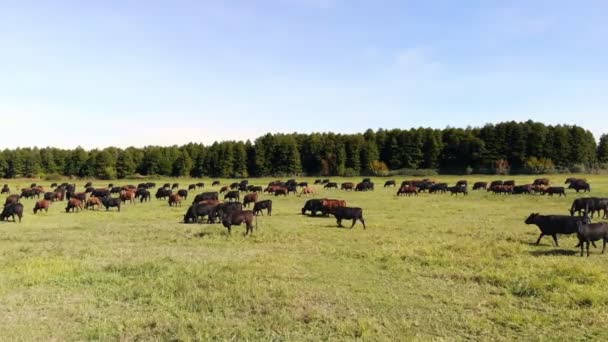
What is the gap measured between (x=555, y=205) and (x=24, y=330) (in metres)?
35.1

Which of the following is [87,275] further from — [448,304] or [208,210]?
[208,210]

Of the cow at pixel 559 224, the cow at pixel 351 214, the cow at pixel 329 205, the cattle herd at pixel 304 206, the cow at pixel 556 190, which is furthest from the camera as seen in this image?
the cow at pixel 556 190

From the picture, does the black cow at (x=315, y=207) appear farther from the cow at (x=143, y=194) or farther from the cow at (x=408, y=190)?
the cow at (x=143, y=194)

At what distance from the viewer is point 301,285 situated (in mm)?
13711

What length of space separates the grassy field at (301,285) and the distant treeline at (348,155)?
256 feet

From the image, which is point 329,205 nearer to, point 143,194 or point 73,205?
point 73,205

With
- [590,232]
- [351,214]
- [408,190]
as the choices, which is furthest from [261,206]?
[408,190]

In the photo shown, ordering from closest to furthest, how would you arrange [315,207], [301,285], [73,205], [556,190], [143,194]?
1. [301,285]
2. [315,207]
3. [73,205]
4. [556,190]
5. [143,194]

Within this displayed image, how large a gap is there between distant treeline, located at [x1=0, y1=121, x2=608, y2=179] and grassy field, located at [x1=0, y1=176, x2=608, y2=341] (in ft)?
256

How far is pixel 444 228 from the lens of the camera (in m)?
24.2

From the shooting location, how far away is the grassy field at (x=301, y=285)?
1043 cm

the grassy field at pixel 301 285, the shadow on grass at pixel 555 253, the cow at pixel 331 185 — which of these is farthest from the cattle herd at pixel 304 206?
the grassy field at pixel 301 285

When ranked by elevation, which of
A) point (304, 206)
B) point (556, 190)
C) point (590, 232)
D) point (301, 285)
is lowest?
point (301, 285)

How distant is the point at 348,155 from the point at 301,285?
310 feet
